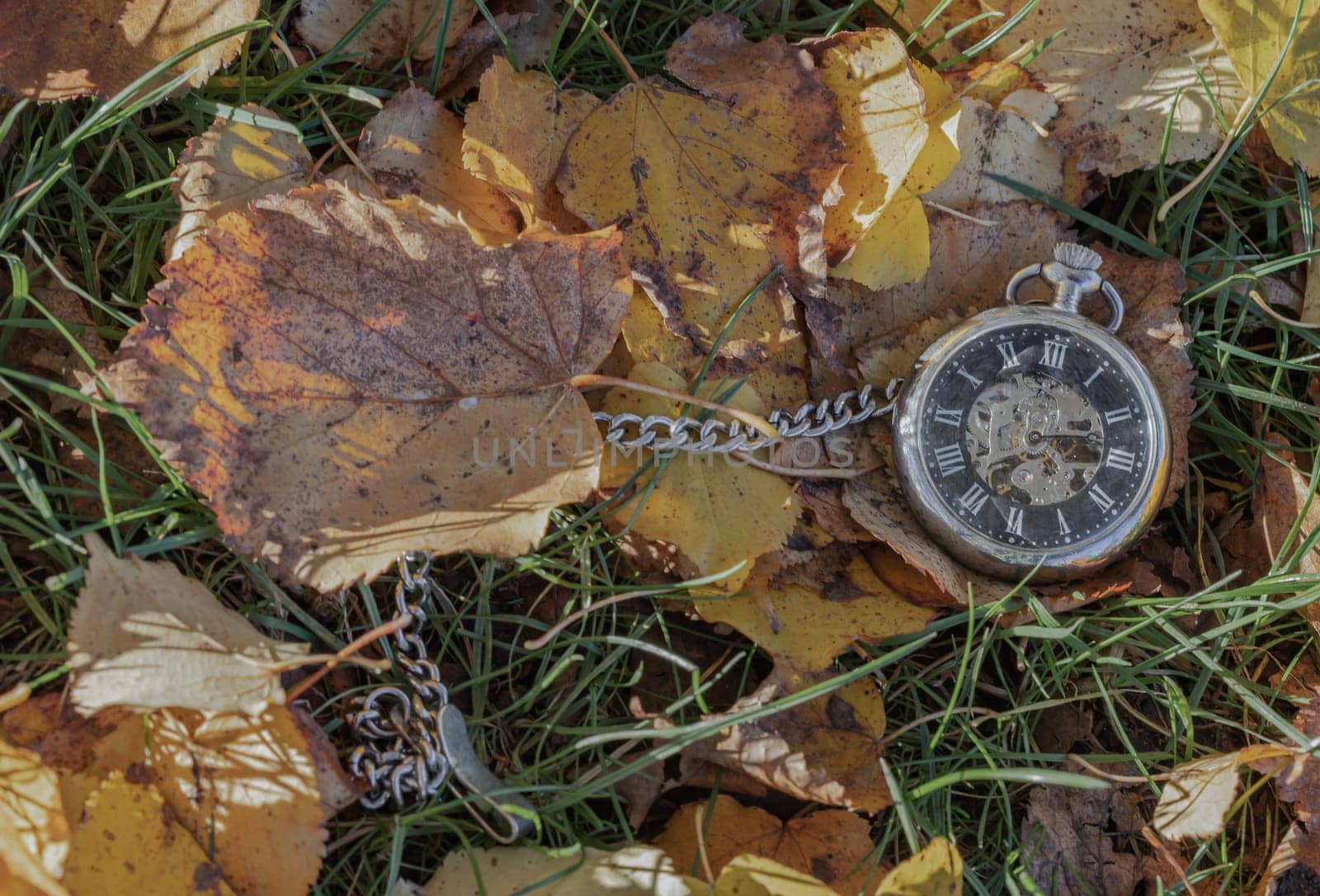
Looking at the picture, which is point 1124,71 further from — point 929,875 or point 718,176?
point 929,875

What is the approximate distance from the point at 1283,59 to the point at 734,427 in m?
1.77


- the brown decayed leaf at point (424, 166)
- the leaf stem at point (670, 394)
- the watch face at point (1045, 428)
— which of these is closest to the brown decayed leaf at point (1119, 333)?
the watch face at point (1045, 428)

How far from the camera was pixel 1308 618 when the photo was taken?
2.98m

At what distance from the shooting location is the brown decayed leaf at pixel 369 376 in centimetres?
239

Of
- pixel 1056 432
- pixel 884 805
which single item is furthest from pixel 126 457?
pixel 1056 432

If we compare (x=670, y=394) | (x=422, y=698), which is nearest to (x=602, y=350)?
(x=670, y=394)

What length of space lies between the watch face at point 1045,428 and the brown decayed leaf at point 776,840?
→ 776 mm

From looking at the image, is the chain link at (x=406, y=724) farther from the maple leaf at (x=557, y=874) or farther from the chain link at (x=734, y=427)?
the chain link at (x=734, y=427)

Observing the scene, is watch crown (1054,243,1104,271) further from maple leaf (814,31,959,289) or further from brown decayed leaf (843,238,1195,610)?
maple leaf (814,31,959,289)

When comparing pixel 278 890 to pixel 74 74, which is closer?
pixel 278 890

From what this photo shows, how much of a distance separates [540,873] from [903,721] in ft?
3.29

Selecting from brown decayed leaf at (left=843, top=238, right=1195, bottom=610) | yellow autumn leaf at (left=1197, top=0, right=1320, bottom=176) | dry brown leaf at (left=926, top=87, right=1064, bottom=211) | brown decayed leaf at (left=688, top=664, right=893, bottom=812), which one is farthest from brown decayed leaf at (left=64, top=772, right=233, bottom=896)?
yellow autumn leaf at (left=1197, top=0, right=1320, bottom=176)

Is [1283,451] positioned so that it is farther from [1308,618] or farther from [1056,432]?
[1056,432]

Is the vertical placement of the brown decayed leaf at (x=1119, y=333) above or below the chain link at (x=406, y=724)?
above
